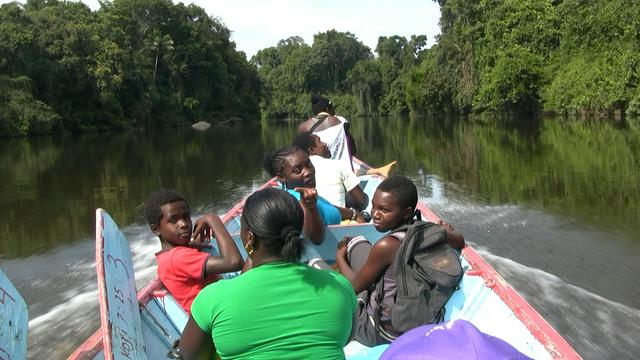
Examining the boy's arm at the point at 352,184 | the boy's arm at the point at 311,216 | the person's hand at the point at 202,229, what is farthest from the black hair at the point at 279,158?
the boy's arm at the point at 352,184

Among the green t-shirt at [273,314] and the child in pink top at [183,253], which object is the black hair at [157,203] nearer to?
the child in pink top at [183,253]

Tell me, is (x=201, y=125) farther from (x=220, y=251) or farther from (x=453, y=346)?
(x=453, y=346)

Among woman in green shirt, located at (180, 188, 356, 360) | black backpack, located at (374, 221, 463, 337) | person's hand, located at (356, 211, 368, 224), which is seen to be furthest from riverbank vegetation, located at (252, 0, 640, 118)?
woman in green shirt, located at (180, 188, 356, 360)

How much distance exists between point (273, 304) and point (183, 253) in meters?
1.24

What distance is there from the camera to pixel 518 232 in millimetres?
7914

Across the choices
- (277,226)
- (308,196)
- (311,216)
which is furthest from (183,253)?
(277,226)

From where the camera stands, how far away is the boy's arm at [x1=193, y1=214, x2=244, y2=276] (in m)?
2.75

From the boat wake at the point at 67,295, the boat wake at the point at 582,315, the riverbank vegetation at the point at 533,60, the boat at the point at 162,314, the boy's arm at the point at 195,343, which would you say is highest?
the riverbank vegetation at the point at 533,60

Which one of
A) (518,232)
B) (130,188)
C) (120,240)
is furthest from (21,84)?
(120,240)

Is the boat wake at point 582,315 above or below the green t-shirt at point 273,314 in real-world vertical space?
below

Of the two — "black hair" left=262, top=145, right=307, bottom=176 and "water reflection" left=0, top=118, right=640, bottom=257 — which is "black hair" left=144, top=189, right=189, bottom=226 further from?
"water reflection" left=0, top=118, right=640, bottom=257

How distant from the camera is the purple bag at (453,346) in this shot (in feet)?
4.14

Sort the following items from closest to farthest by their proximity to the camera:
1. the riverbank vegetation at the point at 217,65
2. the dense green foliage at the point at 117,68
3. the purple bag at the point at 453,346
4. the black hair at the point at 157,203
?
the purple bag at the point at 453,346 → the black hair at the point at 157,203 → the riverbank vegetation at the point at 217,65 → the dense green foliage at the point at 117,68

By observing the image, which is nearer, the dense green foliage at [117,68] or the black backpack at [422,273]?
the black backpack at [422,273]
